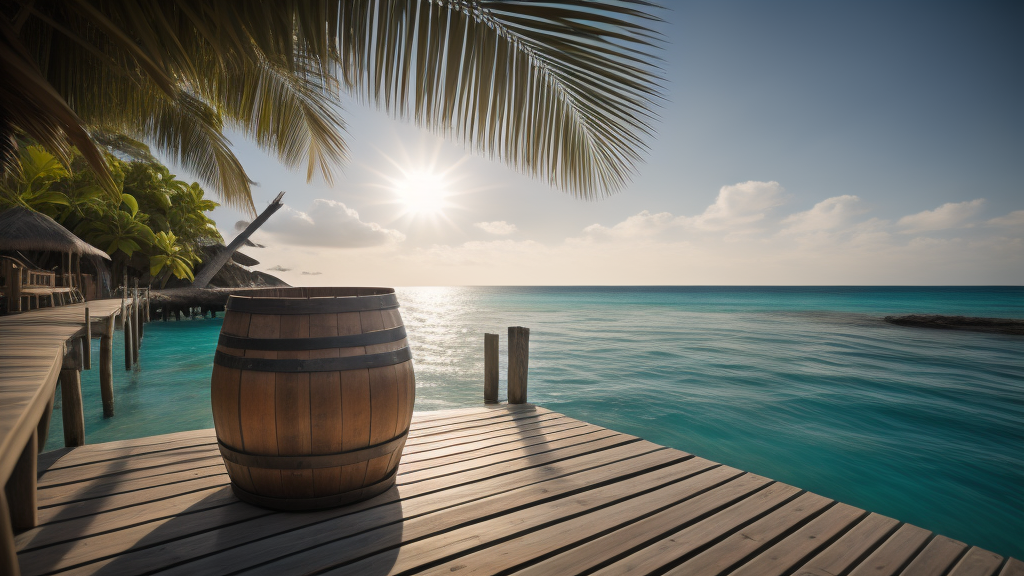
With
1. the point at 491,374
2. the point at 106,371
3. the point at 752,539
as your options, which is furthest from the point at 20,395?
the point at 106,371

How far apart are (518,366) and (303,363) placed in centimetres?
311

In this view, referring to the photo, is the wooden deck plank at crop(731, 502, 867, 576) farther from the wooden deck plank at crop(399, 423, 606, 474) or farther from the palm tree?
the palm tree

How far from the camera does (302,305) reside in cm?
231

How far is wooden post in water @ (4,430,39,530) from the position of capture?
216cm

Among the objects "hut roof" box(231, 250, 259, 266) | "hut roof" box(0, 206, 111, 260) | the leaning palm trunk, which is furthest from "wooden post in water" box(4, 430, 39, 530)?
"hut roof" box(231, 250, 259, 266)

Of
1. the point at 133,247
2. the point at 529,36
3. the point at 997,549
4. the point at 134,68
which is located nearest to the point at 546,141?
the point at 529,36

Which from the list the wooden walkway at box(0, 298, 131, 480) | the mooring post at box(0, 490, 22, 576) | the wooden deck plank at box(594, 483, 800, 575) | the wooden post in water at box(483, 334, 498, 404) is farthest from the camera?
the wooden post in water at box(483, 334, 498, 404)

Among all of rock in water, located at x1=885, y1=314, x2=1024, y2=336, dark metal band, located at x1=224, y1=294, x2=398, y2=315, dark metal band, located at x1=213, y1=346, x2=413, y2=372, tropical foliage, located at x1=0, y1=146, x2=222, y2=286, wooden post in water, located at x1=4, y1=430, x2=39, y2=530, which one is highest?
tropical foliage, located at x1=0, y1=146, x2=222, y2=286

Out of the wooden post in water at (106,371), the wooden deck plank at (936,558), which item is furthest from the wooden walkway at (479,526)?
the wooden post in water at (106,371)

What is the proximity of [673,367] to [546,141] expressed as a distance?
556 inches

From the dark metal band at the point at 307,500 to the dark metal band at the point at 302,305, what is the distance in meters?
0.98

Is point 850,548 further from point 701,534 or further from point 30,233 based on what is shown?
point 30,233

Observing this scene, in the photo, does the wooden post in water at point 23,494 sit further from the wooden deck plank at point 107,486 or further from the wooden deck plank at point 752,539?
the wooden deck plank at point 752,539

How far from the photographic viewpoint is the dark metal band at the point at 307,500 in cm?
239
